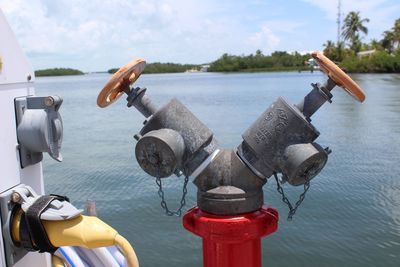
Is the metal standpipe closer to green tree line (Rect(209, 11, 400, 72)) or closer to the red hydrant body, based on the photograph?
the red hydrant body

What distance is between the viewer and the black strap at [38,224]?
131 cm

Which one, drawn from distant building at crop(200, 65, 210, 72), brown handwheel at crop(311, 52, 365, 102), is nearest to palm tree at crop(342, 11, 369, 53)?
distant building at crop(200, 65, 210, 72)

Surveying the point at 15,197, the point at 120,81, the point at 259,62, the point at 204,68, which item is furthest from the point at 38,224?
the point at 204,68

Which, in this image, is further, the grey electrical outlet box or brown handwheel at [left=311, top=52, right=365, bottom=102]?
brown handwheel at [left=311, top=52, right=365, bottom=102]

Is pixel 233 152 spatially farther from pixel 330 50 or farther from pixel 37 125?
pixel 330 50

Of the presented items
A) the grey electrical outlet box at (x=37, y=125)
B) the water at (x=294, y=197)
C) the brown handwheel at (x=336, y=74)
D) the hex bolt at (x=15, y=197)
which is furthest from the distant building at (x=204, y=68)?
the hex bolt at (x=15, y=197)

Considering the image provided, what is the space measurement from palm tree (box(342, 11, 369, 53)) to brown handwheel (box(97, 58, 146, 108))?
67893mm

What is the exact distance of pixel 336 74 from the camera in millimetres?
1558

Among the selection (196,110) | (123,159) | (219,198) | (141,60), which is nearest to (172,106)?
(141,60)

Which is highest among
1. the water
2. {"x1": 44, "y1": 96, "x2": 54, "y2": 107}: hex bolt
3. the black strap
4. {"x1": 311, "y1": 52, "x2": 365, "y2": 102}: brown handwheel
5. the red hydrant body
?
{"x1": 311, "y1": 52, "x2": 365, "y2": 102}: brown handwheel

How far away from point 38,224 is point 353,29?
2750 inches

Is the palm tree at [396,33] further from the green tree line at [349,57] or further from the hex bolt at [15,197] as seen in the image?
the hex bolt at [15,197]

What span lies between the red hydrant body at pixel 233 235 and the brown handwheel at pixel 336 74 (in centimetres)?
50

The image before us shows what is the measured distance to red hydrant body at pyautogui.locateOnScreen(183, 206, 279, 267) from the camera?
1.63 meters
